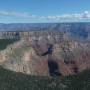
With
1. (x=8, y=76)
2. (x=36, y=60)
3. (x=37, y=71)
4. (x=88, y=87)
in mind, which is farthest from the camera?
(x=36, y=60)

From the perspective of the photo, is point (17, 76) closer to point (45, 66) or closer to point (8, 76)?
point (8, 76)

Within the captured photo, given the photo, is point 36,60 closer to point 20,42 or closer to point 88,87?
point 20,42

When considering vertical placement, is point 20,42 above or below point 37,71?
above

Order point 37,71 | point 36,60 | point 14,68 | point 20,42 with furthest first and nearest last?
point 20,42
point 36,60
point 37,71
point 14,68

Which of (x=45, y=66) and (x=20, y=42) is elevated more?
(x=20, y=42)

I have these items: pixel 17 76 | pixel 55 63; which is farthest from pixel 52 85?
pixel 55 63

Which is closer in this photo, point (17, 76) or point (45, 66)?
point (17, 76)

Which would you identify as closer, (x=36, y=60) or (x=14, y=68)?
(x=14, y=68)

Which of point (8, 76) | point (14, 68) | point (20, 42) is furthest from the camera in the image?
point (20, 42)

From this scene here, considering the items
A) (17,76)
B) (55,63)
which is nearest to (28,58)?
(55,63)
